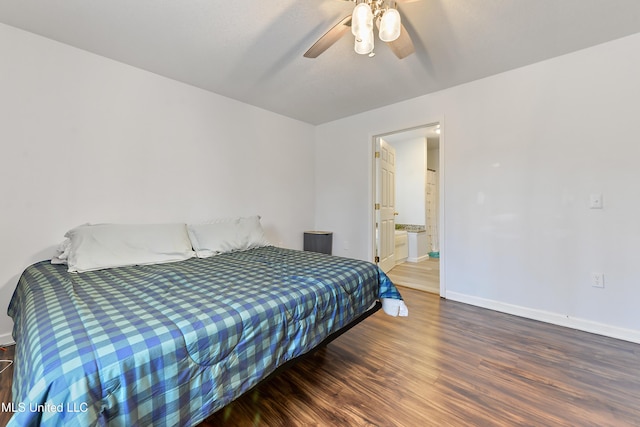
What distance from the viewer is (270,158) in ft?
12.3

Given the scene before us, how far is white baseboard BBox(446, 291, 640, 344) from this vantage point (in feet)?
7.04

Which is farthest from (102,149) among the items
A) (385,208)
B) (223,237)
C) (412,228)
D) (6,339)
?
(412,228)

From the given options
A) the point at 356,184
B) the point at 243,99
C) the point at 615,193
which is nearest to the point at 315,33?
the point at 243,99

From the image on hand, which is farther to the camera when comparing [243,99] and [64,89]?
[243,99]

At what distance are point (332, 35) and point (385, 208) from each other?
276 cm

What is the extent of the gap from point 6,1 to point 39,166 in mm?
1095

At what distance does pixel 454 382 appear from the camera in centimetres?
163

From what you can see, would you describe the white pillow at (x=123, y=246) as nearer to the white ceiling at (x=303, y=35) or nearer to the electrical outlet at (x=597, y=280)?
the white ceiling at (x=303, y=35)

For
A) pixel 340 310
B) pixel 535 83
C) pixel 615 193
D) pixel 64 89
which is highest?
pixel 535 83

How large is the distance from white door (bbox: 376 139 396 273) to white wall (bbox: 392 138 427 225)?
4.87 feet

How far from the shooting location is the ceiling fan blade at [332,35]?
1556mm

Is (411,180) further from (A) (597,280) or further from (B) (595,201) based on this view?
(A) (597,280)

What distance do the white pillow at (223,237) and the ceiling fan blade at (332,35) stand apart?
1784 mm

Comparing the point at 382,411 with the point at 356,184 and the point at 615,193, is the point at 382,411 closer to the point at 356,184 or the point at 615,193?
the point at 615,193
